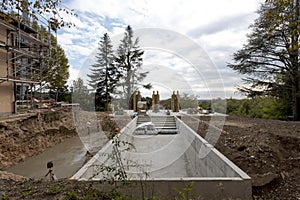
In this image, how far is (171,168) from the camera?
5.75 metres

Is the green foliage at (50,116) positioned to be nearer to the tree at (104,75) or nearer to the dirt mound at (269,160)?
the tree at (104,75)

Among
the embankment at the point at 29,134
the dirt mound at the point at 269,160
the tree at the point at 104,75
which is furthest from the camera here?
the tree at the point at 104,75

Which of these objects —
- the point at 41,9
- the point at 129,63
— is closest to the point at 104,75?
the point at 129,63

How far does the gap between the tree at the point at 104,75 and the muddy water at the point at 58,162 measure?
39.0 feet

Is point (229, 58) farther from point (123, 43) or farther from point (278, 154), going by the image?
point (123, 43)

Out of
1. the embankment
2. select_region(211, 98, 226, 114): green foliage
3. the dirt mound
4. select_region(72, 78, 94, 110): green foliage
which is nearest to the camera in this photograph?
the dirt mound

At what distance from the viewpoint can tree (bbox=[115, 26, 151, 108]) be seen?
20.1 m

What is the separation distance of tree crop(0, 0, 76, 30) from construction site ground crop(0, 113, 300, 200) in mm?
2492

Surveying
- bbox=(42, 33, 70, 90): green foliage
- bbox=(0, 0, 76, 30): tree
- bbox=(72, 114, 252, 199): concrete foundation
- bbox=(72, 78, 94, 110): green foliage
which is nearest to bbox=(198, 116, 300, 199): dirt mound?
bbox=(72, 114, 252, 199): concrete foundation

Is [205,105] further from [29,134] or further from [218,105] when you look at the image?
[29,134]

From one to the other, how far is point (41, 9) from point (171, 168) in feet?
16.1

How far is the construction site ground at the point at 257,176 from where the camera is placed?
2507mm

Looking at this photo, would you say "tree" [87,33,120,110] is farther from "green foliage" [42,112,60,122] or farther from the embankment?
the embankment

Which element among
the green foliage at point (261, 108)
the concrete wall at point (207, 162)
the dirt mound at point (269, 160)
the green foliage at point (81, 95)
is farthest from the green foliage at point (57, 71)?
the dirt mound at point (269, 160)
